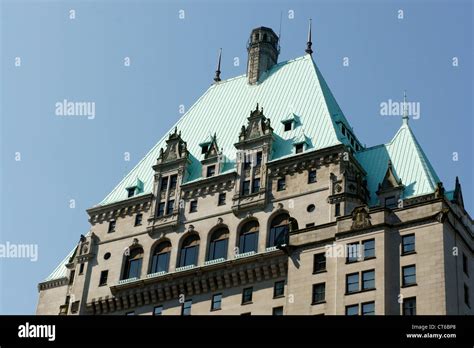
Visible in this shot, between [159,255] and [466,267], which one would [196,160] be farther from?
[466,267]

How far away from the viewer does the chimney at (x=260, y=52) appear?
113 metres

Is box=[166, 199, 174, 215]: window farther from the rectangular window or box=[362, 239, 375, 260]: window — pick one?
box=[362, 239, 375, 260]: window

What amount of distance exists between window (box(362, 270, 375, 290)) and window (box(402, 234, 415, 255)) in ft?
10.6

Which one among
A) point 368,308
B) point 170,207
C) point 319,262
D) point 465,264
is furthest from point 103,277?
point 465,264

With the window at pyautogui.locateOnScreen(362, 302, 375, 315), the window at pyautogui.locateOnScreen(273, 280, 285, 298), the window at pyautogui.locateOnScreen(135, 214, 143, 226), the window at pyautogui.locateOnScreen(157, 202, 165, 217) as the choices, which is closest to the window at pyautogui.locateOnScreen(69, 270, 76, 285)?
the window at pyautogui.locateOnScreen(135, 214, 143, 226)

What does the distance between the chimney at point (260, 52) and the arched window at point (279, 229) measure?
73.7ft

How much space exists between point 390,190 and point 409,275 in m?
12.9

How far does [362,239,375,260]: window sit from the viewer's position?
84356 mm

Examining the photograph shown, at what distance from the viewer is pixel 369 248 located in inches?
3339

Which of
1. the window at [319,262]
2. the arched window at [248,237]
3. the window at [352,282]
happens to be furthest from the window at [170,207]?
the window at [352,282]

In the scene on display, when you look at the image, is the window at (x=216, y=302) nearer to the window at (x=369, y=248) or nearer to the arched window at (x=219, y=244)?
the arched window at (x=219, y=244)

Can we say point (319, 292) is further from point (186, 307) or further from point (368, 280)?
point (186, 307)

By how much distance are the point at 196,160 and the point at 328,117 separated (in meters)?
14.2
